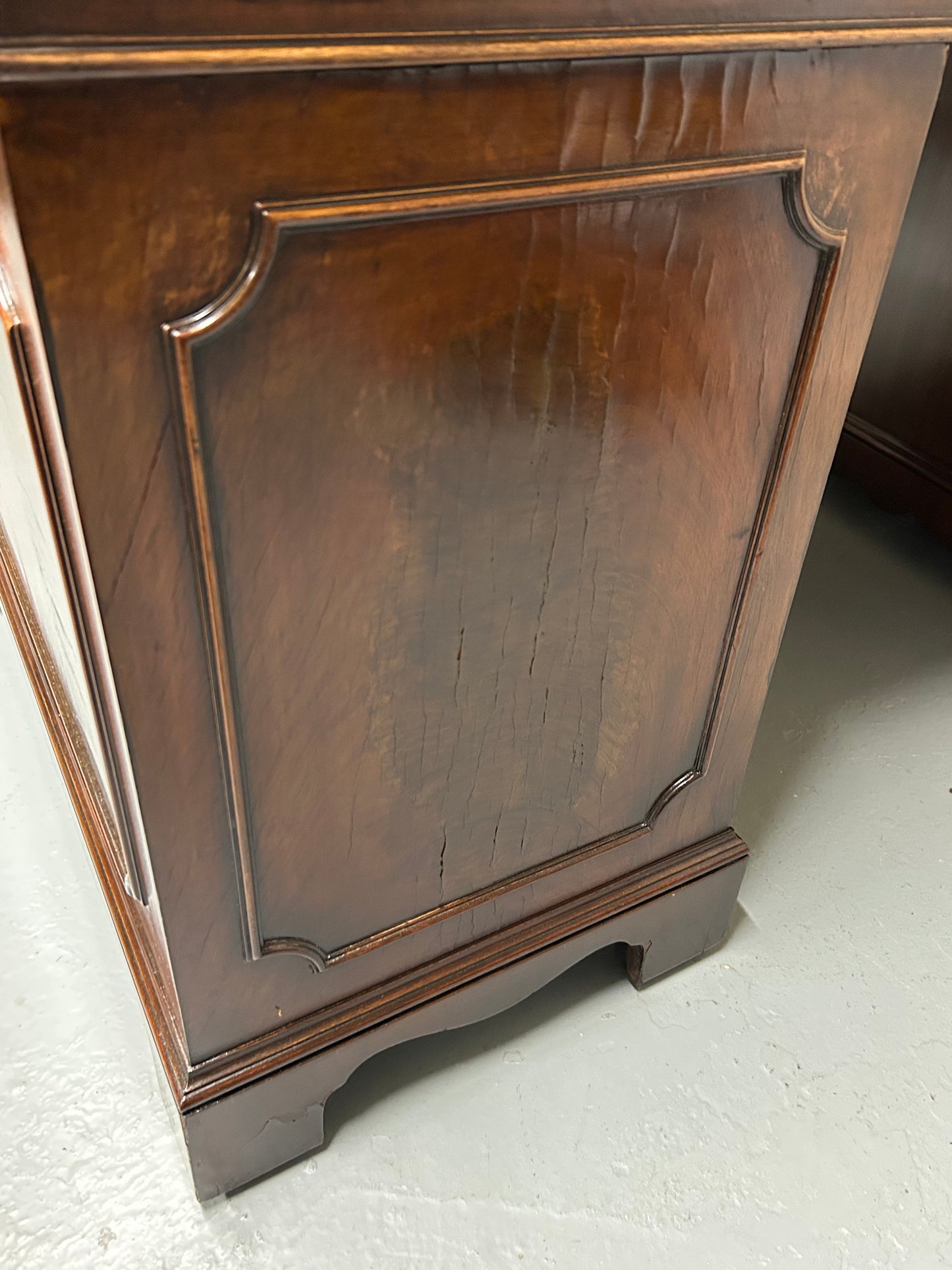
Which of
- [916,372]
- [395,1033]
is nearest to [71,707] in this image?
[395,1033]

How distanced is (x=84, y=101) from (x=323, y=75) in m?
0.12

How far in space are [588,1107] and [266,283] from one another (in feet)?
2.94

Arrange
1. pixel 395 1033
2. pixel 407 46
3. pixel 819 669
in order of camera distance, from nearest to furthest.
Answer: pixel 407 46 → pixel 395 1033 → pixel 819 669

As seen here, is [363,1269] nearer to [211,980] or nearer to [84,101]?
[211,980]

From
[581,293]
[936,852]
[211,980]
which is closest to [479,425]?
[581,293]

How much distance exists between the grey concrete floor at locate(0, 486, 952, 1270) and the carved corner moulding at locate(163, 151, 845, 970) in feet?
0.87

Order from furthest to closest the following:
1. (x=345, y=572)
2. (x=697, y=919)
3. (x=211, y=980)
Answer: (x=697, y=919)
(x=211, y=980)
(x=345, y=572)

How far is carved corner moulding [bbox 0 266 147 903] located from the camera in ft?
1.82

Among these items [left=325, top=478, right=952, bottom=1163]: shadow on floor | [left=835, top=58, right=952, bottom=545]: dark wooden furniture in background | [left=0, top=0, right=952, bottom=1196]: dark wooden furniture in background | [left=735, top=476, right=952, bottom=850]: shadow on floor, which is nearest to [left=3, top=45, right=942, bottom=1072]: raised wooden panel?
[left=0, top=0, right=952, bottom=1196]: dark wooden furniture in background

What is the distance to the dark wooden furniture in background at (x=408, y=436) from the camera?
1.65 feet

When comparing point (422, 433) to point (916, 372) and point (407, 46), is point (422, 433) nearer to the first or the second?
point (407, 46)

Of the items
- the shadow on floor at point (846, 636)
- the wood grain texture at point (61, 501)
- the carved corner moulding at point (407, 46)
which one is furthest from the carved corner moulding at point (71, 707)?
the shadow on floor at point (846, 636)

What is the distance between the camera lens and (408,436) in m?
0.65

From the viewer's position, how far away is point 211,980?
2.76ft
